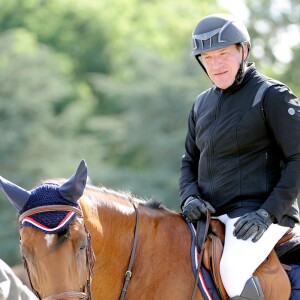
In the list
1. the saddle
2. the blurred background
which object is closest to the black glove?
the saddle

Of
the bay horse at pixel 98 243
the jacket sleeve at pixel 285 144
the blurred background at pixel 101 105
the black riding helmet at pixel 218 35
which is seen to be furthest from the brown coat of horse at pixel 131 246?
the blurred background at pixel 101 105

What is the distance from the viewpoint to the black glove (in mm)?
5820

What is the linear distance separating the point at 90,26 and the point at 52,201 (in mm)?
44157

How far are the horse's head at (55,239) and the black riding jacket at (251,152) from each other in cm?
124

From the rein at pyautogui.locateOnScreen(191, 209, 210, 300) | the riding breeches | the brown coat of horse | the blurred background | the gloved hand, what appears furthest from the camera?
the blurred background

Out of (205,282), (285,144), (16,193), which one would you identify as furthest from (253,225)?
(16,193)

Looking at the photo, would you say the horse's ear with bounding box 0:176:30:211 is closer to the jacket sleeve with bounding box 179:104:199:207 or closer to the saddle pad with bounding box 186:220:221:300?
the saddle pad with bounding box 186:220:221:300

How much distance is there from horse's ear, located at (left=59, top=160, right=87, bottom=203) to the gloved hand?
1.05 m

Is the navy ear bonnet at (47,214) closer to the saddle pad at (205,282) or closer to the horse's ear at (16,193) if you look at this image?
the horse's ear at (16,193)

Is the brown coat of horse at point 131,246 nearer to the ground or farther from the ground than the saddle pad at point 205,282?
farther from the ground

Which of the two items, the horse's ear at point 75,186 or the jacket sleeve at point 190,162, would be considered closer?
the horse's ear at point 75,186

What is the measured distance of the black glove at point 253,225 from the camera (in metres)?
5.82

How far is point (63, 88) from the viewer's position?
36.4 m

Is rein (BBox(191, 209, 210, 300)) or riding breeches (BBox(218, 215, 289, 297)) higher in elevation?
rein (BBox(191, 209, 210, 300))
